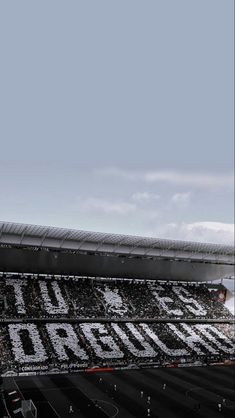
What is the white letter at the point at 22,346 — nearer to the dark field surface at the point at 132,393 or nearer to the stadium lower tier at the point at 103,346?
the stadium lower tier at the point at 103,346

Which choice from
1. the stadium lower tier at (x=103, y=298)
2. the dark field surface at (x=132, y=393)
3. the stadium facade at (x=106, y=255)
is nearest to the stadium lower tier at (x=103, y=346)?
the stadium lower tier at (x=103, y=298)

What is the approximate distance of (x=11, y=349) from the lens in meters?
60.2

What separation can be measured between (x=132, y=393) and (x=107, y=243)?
3330 centimetres

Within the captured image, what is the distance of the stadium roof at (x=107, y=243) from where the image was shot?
69.3 meters

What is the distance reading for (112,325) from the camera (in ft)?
243

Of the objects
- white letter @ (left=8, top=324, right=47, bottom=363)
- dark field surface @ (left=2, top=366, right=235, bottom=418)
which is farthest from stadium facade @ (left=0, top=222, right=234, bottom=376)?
dark field surface @ (left=2, top=366, right=235, bottom=418)

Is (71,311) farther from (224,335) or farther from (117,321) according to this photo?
(224,335)

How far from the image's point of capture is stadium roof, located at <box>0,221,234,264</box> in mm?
69312

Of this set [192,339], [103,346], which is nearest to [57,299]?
[103,346]

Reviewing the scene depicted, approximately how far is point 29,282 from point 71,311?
10.4 m

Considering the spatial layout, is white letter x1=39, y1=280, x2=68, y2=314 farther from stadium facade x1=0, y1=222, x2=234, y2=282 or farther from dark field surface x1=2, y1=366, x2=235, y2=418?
dark field surface x1=2, y1=366, x2=235, y2=418

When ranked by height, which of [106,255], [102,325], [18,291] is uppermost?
[106,255]

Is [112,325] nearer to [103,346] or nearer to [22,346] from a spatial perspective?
[103,346]

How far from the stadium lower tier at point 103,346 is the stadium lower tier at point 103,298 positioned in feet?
8.95
